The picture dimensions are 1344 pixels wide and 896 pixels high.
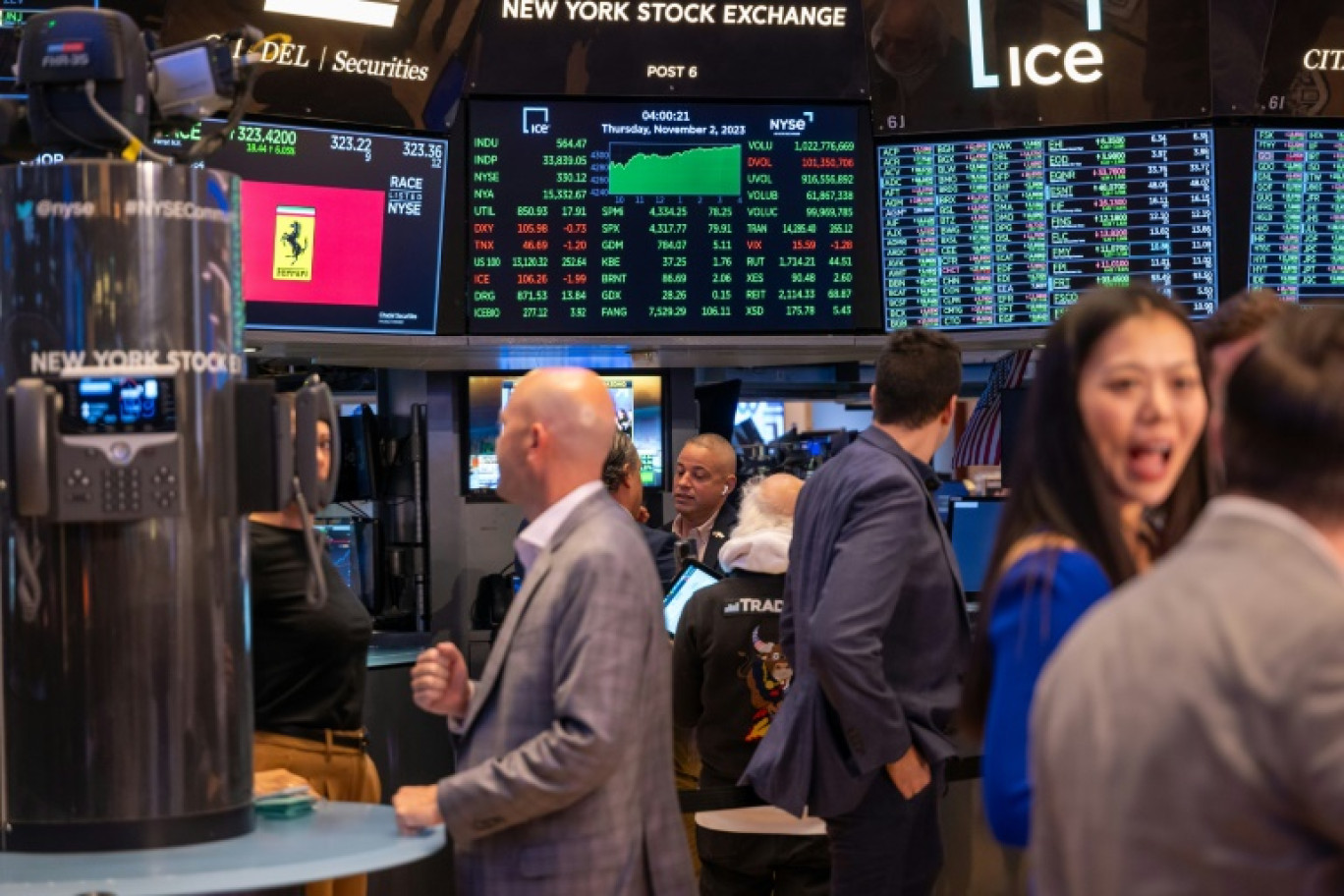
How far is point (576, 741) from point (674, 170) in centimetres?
372

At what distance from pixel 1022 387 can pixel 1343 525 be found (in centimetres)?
585

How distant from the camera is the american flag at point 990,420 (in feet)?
26.0

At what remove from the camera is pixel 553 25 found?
6426 millimetres

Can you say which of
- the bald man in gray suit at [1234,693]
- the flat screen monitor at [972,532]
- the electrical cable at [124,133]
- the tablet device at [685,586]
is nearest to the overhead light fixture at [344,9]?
the tablet device at [685,586]

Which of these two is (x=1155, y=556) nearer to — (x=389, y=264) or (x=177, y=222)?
(x=177, y=222)

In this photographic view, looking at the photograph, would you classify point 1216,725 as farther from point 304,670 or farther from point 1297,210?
point 1297,210

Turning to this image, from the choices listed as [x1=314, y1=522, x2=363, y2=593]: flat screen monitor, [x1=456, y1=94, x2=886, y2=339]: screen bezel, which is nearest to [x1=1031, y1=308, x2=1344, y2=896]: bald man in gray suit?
[x1=456, y1=94, x2=886, y2=339]: screen bezel

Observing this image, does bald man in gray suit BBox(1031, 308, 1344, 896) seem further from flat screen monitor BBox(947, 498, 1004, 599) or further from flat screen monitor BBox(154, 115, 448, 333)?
flat screen monitor BBox(947, 498, 1004, 599)

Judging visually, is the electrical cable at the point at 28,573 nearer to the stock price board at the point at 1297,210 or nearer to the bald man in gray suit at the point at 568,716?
the bald man in gray suit at the point at 568,716

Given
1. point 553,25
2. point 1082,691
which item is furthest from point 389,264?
point 1082,691

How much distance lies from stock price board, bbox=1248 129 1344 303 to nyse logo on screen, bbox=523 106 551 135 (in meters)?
2.59

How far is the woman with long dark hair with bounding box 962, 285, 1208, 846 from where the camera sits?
2.21 meters

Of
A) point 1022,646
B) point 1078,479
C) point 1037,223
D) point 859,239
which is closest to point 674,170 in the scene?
point 859,239

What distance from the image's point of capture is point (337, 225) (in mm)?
6059
